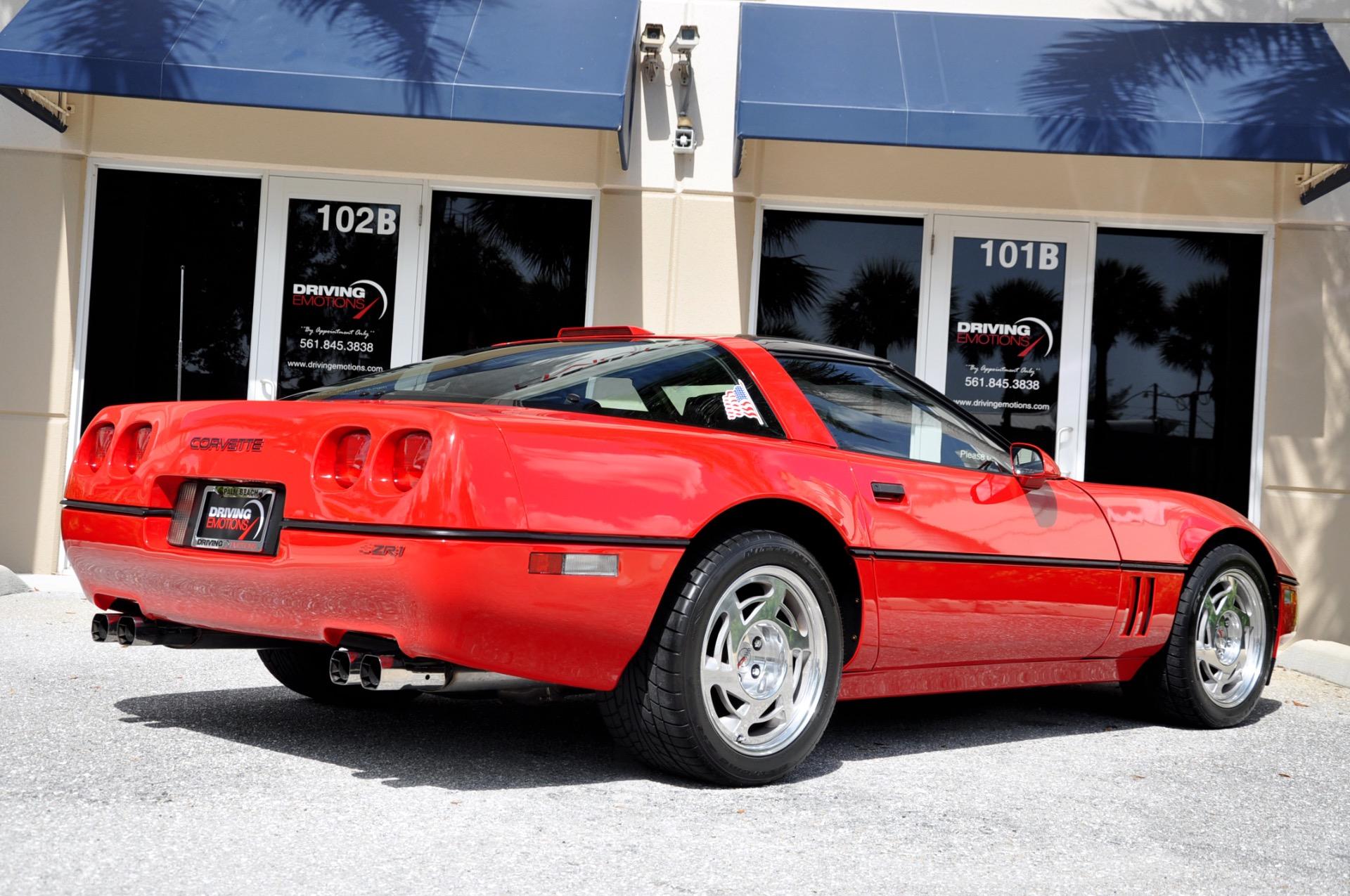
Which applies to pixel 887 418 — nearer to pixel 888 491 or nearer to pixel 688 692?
pixel 888 491

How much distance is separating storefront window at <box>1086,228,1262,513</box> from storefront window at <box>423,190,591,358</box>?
388 centimetres

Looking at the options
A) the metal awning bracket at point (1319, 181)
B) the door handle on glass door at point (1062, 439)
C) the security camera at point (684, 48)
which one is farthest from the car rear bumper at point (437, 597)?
the metal awning bracket at point (1319, 181)

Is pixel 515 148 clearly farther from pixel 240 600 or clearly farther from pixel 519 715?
pixel 240 600

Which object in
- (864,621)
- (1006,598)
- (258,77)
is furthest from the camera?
(258,77)

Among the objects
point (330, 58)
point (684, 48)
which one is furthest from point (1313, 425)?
point (330, 58)

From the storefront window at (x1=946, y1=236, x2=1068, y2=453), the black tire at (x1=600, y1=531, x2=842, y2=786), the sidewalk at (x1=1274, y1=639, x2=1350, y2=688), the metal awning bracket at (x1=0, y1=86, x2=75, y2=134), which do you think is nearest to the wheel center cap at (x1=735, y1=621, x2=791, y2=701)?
the black tire at (x1=600, y1=531, x2=842, y2=786)

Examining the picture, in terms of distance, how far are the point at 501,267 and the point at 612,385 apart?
6148 millimetres

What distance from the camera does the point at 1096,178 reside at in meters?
10.0

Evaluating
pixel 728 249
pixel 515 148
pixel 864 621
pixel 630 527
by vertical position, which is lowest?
pixel 864 621

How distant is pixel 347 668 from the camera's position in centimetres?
348

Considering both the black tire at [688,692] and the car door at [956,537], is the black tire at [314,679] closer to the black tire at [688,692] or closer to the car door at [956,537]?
the black tire at [688,692]

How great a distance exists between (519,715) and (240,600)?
1.54 meters

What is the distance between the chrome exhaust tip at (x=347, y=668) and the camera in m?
3.47

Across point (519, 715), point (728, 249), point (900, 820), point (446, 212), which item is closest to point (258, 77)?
point (446, 212)
